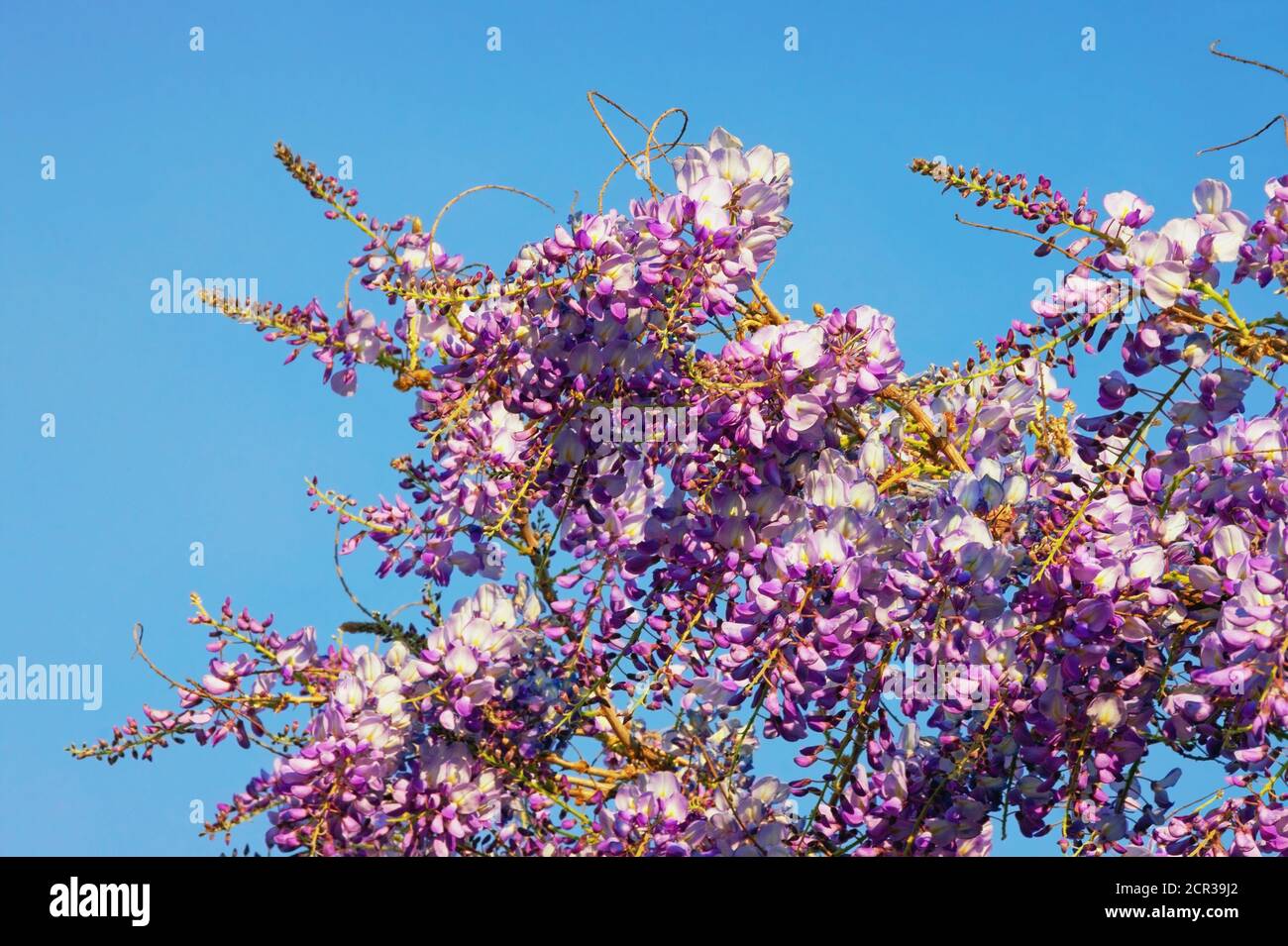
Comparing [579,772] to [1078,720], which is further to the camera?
[579,772]

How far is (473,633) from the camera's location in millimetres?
4207

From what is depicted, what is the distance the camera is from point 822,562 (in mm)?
3287

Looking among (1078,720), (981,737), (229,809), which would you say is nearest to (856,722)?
(981,737)

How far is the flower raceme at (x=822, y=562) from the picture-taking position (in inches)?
129

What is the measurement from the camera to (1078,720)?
345cm

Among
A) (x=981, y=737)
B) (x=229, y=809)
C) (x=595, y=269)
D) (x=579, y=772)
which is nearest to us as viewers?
(x=981, y=737)

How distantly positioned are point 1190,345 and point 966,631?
85cm

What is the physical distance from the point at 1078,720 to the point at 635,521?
4.76 ft

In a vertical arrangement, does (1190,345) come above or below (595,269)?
below

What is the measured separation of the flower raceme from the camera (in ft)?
10.8
